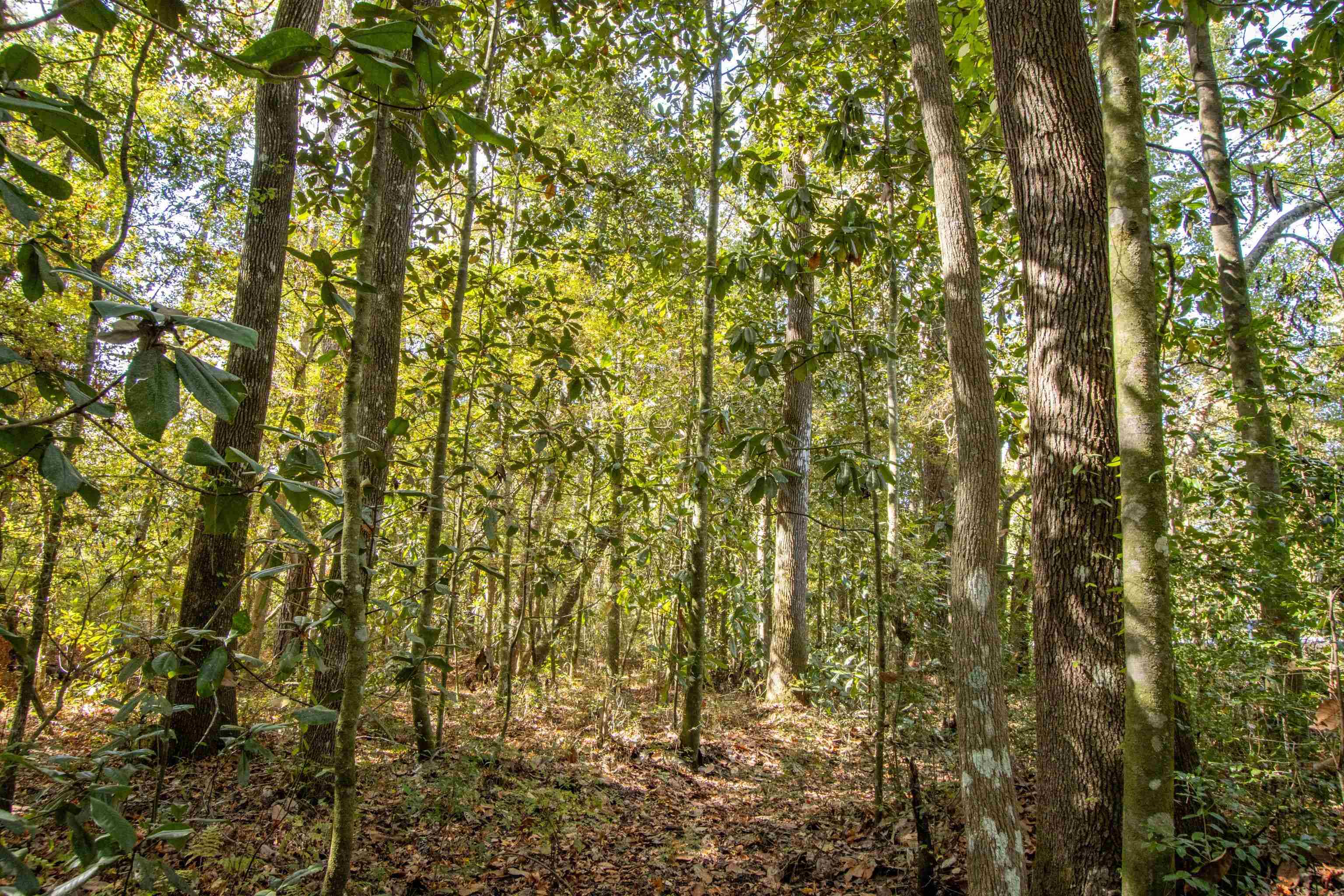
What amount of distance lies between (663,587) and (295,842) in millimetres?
3367

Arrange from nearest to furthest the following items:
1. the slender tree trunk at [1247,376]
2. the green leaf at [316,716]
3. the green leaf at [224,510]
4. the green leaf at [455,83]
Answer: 1. the green leaf at [455,83]
2. the green leaf at [224,510]
3. the green leaf at [316,716]
4. the slender tree trunk at [1247,376]

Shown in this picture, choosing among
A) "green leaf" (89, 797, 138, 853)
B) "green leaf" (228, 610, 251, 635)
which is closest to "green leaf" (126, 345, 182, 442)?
"green leaf" (89, 797, 138, 853)

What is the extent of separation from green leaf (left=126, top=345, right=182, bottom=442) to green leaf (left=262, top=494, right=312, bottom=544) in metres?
0.47

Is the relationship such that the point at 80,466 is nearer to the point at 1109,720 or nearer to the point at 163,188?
the point at 163,188

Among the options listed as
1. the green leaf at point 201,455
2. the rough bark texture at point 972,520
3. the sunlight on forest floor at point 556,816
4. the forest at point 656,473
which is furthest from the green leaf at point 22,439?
the rough bark texture at point 972,520

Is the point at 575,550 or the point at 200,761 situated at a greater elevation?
the point at 575,550

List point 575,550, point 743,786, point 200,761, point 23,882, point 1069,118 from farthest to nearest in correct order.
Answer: point 575,550 < point 743,786 < point 200,761 < point 1069,118 < point 23,882

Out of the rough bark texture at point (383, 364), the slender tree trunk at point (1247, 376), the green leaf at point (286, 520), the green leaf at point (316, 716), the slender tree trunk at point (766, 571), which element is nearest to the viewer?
the green leaf at point (286, 520)

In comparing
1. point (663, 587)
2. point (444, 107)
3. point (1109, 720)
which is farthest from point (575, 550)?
point (444, 107)

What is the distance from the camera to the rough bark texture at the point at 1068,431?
3.15 m

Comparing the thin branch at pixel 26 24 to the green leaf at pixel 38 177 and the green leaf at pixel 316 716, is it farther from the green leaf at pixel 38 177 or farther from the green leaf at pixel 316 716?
the green leaf at pixel 316 716

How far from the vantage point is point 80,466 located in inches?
243

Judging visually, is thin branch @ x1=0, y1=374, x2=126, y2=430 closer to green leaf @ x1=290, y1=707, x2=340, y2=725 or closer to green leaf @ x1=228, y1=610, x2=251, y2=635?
green leaf @ x1=228, y1=610, x2=251, y2=635

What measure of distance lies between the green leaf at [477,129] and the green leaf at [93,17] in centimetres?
57
